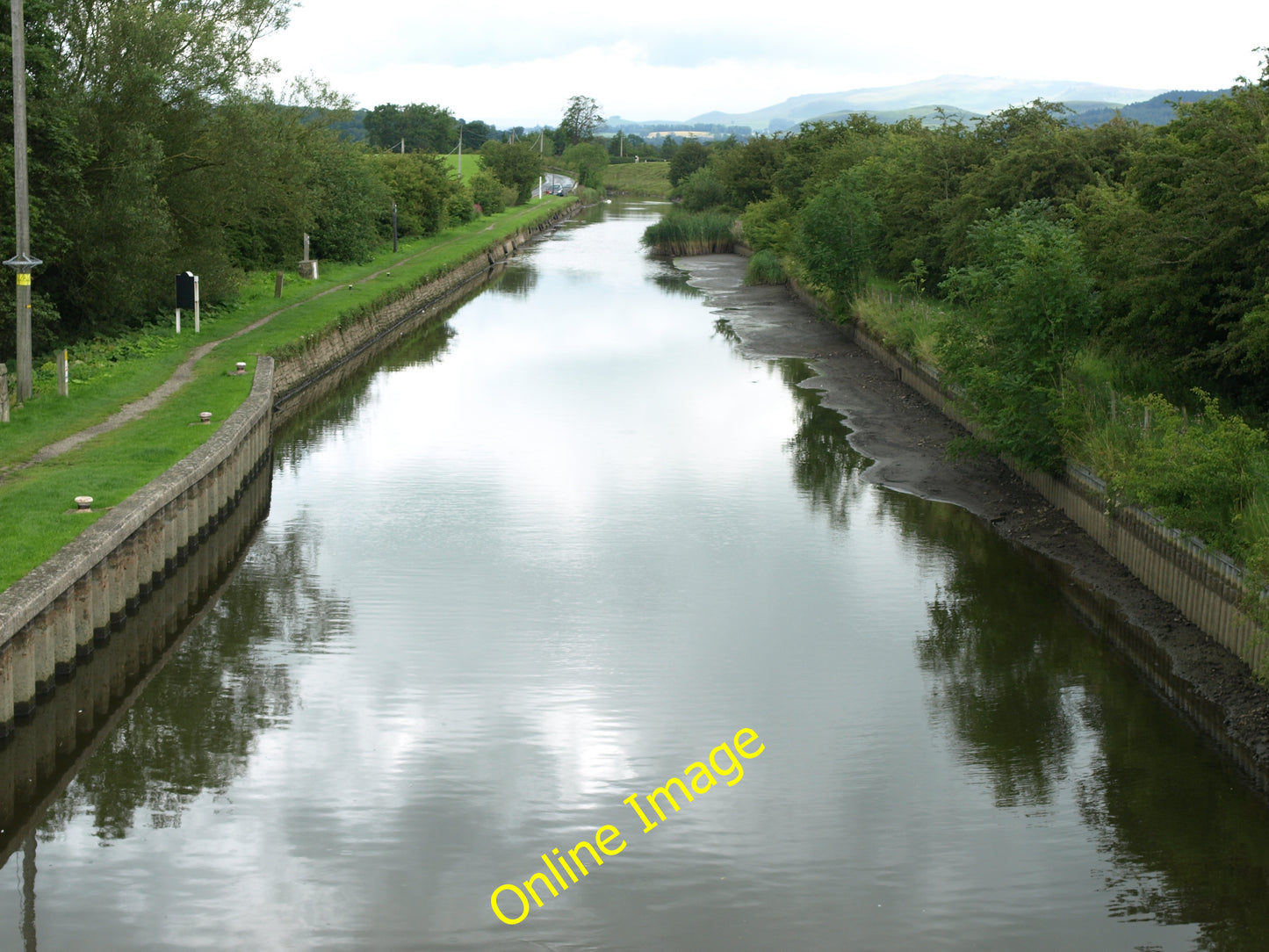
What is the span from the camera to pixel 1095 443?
20.1 metres

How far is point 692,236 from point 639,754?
67498mm

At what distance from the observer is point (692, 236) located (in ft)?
257

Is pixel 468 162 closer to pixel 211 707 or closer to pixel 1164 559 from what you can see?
pixel 1164 559

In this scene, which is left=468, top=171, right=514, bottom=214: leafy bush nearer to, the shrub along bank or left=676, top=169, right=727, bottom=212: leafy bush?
left=676, top=169, right=727, bottom=212: leafy bush

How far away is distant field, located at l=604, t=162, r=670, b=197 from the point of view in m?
165

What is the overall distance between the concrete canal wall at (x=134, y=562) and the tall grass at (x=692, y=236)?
5061cm

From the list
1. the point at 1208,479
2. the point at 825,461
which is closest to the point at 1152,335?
the point at 825,461

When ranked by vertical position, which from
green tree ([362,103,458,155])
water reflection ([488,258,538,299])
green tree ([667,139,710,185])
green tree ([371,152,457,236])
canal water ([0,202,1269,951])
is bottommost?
canal water ([0,202,1269,951])

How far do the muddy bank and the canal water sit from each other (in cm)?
52

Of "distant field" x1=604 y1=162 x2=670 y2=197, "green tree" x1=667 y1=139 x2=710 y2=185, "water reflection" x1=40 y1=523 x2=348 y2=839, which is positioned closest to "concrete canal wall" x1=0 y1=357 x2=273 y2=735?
"water reflection" x1=40 y1=523 x2=348 y2=839

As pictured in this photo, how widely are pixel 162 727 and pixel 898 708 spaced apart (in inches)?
326

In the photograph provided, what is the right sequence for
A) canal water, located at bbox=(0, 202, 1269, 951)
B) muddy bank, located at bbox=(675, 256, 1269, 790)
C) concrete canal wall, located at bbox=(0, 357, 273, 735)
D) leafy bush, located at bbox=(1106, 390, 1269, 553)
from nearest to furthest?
canal water, located at bbox=(0, 202, 1269, 951) → concrete canal wall, located at bbox=(0, 357, 273, 735) → muddy bank, located at bbox=(675, 256, 1269, 790) → leafy bush, located at bbox=(1106, 390, 1269, 553)

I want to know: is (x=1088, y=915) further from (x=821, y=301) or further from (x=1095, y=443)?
(x=821, y=301)

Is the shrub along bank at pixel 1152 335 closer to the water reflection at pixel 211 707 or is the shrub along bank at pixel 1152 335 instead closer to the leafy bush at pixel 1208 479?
the leafy bush at pixel 1208 479
